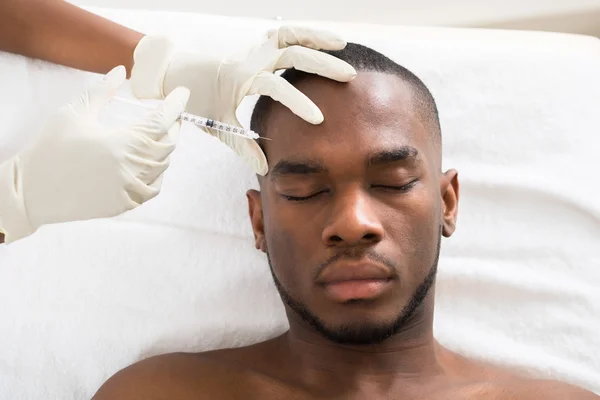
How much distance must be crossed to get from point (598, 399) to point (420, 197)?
1.73ft

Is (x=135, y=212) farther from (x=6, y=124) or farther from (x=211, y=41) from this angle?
(x=211, y=41)

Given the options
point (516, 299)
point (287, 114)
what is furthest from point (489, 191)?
point (287, 114)

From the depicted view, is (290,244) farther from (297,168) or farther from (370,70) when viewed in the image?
(370,70)

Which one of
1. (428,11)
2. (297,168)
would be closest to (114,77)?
(297,168)

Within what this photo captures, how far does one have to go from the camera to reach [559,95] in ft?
5.36

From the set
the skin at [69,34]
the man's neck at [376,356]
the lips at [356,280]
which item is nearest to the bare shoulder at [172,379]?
the man's neck at [376,356]

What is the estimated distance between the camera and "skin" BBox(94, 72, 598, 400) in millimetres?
1107

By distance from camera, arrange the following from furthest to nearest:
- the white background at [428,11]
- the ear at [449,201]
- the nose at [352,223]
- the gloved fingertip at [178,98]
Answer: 1. the white background at [428,11]
2. the ear at [449,201]
3. the gloved fingertip at [178,98]
4. the nose at [352,223]

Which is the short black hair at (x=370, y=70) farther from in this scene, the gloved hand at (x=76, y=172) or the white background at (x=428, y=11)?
the white background at (x=428, y=11)

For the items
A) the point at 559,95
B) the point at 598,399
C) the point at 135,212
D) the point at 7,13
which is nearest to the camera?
the point at 598,399

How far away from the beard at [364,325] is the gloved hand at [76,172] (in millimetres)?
326

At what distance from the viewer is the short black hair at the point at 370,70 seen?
3.99ft

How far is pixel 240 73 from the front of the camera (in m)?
1.25

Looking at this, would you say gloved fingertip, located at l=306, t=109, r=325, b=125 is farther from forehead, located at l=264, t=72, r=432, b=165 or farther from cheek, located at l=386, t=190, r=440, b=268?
cheek, located at l=386, t=190, r=440, b=268
